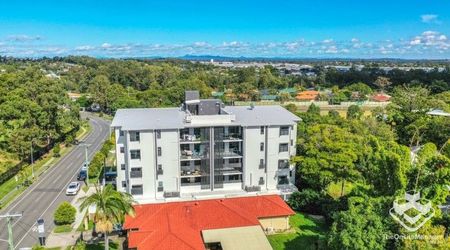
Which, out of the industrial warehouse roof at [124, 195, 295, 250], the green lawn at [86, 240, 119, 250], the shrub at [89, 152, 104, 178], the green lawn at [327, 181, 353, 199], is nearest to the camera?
the industrial warehouse roof at [124, 195, 295, 250]

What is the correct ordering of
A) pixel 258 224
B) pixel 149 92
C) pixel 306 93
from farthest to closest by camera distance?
pixel 306 93 → pixel 149 92 → pixel 258 224

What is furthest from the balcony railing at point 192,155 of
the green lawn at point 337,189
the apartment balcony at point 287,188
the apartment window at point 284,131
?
the green lawn at point 337,189

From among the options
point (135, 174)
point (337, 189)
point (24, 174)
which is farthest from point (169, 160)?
point (24, 174)

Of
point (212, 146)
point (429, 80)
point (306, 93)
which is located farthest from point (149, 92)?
point (429, 80)

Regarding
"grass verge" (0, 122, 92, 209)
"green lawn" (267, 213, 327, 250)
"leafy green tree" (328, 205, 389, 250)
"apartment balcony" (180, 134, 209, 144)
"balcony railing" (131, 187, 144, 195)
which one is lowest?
"green lawn" (267, 213, 327, 250)

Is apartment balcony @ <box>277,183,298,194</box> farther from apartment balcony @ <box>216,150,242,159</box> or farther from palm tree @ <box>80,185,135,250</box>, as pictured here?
palm tree @ <box>80,185,135,250</box>

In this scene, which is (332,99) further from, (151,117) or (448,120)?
(151,117)

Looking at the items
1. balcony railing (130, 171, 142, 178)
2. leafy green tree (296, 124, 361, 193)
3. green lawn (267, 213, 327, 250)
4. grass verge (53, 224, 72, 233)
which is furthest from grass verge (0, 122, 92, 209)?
leafy green tree (296, 124, 361, 193)
